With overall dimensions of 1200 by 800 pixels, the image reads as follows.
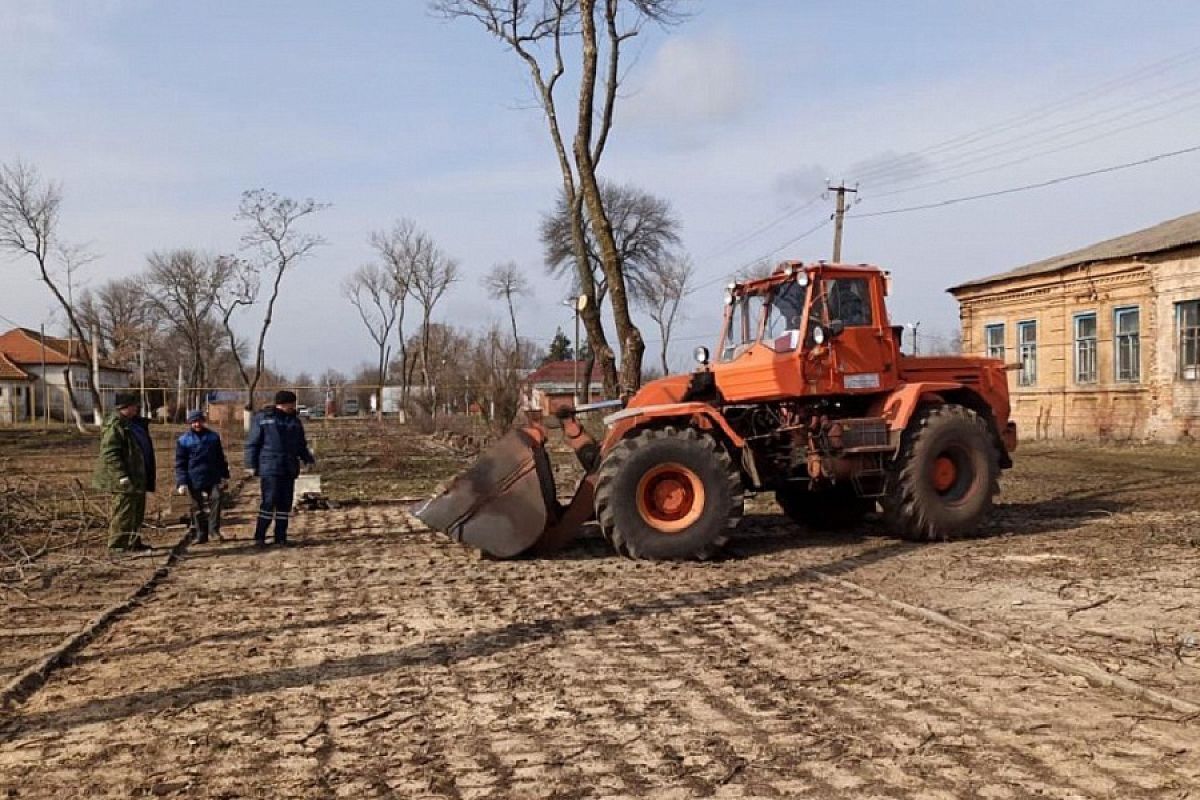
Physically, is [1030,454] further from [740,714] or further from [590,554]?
[740,714]

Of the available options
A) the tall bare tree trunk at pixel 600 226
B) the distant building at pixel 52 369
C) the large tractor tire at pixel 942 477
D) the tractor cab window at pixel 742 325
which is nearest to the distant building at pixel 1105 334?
the tall bare tree trunk at pixel 600 226

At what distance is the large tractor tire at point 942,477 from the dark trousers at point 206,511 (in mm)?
6644

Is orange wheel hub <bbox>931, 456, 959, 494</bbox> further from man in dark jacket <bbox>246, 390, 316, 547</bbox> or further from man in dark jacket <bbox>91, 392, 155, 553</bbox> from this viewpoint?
man in dark jacket <bbox>91, 392, 155, 553</bbox>

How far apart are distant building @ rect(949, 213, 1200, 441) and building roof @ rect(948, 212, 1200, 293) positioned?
47mm

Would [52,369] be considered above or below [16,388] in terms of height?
above

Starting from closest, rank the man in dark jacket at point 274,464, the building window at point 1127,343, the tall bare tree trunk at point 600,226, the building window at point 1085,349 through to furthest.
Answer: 1. the man in dark jacket at point 274,464
2. the tall bare tree trunk at point 600,226
3. the building window at point 1127,343
4. the building window at point 1085,349

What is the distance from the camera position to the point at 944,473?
10078 mm

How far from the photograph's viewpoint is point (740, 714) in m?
4.94

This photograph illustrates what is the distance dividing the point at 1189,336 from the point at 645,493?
18.9 metres

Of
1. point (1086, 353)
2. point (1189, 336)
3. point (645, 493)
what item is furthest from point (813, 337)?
point (1086, 353)

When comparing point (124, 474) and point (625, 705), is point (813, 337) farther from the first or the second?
point (124, 474)

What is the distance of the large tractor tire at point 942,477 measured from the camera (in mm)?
9805

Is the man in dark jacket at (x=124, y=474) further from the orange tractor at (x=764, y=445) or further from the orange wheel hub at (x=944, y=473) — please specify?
the orange wheel hub at (x=944, y=473)

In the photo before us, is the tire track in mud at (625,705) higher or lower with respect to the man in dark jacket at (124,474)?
lower
